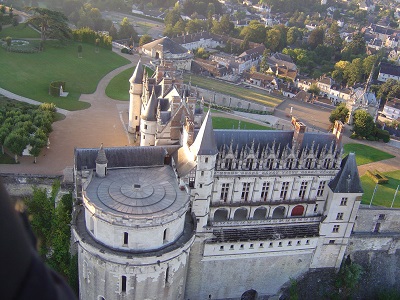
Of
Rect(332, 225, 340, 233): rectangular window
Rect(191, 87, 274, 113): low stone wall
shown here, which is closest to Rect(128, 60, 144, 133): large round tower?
Rect(191, 87, 274, 113): low stone wall

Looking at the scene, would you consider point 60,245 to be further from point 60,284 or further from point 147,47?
A: point 147,47

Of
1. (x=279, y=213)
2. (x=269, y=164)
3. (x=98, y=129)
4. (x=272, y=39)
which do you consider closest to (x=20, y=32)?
(x=98, y=129)

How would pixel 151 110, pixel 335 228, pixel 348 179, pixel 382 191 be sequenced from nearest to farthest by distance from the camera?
1. pixel 348 179
2. pixel 335 228
3. pixel 151 110
4. pixel 382 191

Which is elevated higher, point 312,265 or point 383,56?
point 383,56

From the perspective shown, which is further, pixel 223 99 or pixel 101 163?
pixel 223 99

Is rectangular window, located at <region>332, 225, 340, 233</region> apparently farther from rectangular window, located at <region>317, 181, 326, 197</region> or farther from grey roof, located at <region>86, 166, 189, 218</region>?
grey roof, located at <region>86, 166, 189, 218</region>

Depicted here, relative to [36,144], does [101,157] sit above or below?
above

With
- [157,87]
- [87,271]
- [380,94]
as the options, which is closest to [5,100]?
[157,87]

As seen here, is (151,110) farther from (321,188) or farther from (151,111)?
(321,188)
